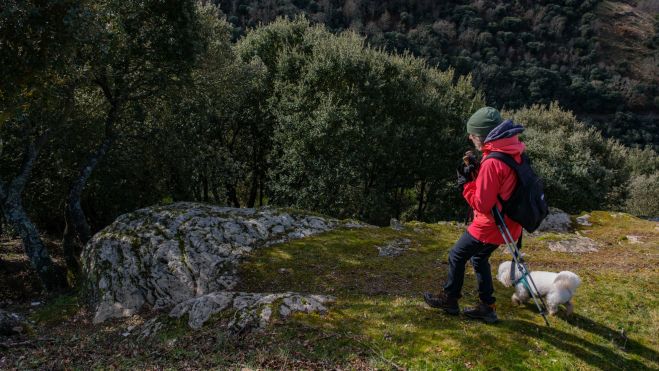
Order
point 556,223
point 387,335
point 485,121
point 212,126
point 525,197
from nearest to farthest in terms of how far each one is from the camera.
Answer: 1. point 525,197
2. point 485,121
3. point 387,335
4. point 556,223
5. point 212,126

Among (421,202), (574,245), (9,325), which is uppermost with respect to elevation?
(9,325)

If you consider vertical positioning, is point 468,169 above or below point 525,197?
above

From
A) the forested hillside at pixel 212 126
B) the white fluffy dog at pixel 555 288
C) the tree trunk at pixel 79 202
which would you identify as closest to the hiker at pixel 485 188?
the white fluffy dog at pixel 555 288

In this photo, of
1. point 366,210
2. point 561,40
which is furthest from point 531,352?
point 561,40

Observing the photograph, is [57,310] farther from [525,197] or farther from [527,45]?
[527,45]

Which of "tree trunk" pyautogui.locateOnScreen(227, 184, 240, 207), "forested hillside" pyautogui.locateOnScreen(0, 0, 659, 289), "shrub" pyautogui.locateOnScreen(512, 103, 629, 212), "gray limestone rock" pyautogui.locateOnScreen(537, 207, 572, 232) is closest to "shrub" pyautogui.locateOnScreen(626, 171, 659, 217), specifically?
"forested hillside" pyautogui.locateOnScreen(0, 0, 659, 289)

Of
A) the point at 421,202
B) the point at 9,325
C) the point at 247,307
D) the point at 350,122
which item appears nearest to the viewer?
the point at 247,307

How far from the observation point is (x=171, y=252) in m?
13.5

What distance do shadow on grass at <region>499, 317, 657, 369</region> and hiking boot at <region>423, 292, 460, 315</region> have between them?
2.91 ft

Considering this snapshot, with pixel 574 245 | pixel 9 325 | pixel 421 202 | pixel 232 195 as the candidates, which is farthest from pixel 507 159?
pixel 421 202

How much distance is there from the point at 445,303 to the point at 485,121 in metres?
3.75

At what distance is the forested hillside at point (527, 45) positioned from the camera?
104 meters

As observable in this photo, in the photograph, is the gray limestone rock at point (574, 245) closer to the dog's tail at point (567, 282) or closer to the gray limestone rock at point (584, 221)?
the gray limestone rock at point (584, 221)

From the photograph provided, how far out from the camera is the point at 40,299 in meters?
15.7
